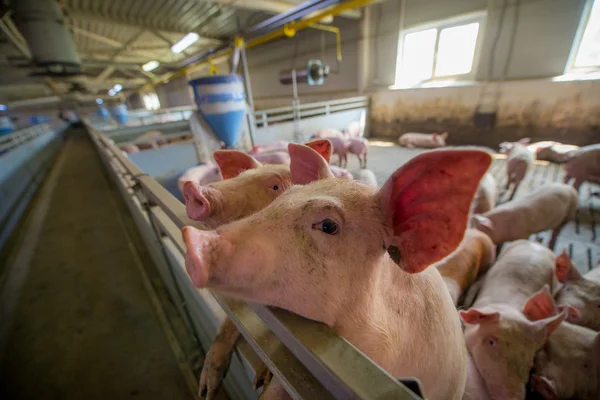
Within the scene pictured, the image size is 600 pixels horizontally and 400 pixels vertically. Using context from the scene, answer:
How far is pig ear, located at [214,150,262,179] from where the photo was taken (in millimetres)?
1500

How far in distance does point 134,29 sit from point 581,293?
14.1 m

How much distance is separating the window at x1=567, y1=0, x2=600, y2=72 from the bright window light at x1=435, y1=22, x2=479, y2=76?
1.96m

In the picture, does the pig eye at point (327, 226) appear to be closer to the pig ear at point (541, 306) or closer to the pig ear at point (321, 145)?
the pig ear at point (321, 145)

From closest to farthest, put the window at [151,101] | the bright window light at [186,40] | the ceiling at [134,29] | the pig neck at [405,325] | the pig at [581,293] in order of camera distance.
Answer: the pig neck at [405,325] < the pig at [581,293] < the ceiling at [134,29] < the bright window light at [186,40] < the window at [151,101]

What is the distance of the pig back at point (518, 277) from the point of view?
6.90 feet

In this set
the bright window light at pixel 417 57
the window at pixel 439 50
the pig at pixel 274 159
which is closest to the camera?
the pig at pixel 274 159

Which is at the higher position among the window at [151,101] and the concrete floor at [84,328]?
the window at [151,101]

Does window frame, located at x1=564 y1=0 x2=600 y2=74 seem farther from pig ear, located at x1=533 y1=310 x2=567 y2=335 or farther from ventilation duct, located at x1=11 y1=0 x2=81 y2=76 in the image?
ventilation duct, located at x1=11 y1=0 x2=81 y2=76

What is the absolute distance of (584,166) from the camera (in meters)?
3.81

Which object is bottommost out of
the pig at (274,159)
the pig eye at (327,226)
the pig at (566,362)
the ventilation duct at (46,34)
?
the pig at (566,362)

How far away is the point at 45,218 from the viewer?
425cm

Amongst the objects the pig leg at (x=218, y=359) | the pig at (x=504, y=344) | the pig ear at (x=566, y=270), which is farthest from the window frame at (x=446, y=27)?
the pig leg at (x=218, y=359)

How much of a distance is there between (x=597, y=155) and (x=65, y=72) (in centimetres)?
1085

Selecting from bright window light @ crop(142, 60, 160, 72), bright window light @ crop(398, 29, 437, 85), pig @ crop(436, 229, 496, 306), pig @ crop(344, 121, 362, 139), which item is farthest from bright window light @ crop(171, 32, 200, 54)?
pig @ crop(436, 229, 496, 306)
